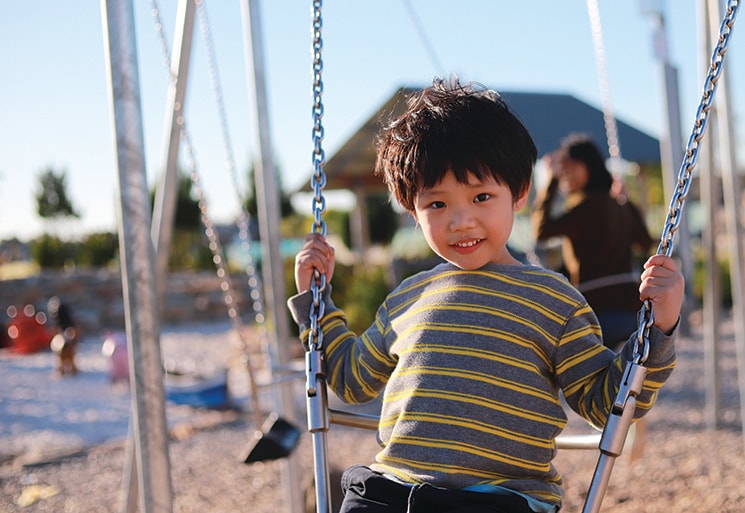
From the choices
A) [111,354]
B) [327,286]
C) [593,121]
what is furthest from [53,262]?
[327,286]

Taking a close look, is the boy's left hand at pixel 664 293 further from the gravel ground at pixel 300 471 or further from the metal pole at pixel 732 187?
the metal pole at pixel 732 187

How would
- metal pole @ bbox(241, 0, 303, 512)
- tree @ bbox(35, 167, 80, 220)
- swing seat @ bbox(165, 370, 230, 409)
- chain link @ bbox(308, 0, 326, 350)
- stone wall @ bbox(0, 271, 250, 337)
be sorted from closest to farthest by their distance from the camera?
1. chain link @ bbox(308, 0, 326, 350)
2. metal pole @ bbox(241, 0, 303, 512)
3. swing seat @ bbox(165, 370, 230, 409)
4. stone wall @ bbox(0, 271, 250, 337)
5. tree @ bbox(35, 167, 80, 220)

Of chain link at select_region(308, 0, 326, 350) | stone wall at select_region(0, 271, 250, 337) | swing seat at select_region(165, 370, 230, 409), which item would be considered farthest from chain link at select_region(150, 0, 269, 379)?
stone wall at select_region(0, 271, 250, 337)

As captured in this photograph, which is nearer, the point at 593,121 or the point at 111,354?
the point at 593,121

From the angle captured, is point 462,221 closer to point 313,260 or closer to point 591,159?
point 313,260

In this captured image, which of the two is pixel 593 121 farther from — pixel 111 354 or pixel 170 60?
pixel 111 354

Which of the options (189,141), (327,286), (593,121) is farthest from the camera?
(593,121)

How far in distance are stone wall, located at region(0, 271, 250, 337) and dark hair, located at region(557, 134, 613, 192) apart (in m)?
10.9

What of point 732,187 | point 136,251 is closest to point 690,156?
point 136,251

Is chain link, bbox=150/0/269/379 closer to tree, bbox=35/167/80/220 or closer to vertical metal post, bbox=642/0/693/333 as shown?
vertical metal post, bbox=642/0/693/333

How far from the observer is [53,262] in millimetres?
17922

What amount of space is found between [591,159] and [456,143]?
2412 mm

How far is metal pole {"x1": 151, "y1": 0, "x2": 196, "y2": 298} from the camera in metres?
3.06

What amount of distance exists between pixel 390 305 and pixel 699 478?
2.97 meters
